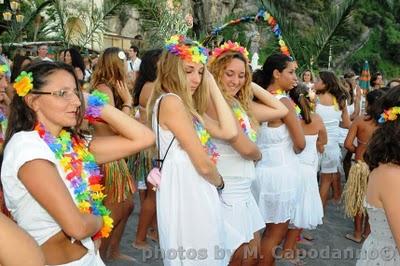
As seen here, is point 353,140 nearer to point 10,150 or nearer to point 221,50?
point 221,50

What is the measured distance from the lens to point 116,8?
13430 mm

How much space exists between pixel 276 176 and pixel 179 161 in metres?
1.58

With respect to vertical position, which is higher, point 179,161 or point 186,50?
point 186,50

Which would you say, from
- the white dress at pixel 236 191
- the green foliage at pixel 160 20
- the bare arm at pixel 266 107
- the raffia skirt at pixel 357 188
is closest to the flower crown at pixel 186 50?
the white dress at pixel 236 191

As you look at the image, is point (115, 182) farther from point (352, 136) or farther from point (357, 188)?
point (352, 136)

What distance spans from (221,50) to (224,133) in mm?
890

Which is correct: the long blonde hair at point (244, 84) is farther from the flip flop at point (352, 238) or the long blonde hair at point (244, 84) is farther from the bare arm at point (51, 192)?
the flip flop at point (352, 238)

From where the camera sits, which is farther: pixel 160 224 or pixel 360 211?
pixel 360 211

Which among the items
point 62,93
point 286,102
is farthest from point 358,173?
point 62,93

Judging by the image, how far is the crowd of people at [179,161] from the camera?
2059 mm

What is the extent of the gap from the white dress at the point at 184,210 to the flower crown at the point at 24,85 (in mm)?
932

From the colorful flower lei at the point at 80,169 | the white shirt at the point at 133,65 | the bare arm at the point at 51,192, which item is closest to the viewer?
the bare arm at the point at 51,192

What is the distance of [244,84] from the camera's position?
383 centimetres

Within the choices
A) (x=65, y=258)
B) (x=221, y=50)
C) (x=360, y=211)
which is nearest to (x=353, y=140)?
(x=360, y=211)
